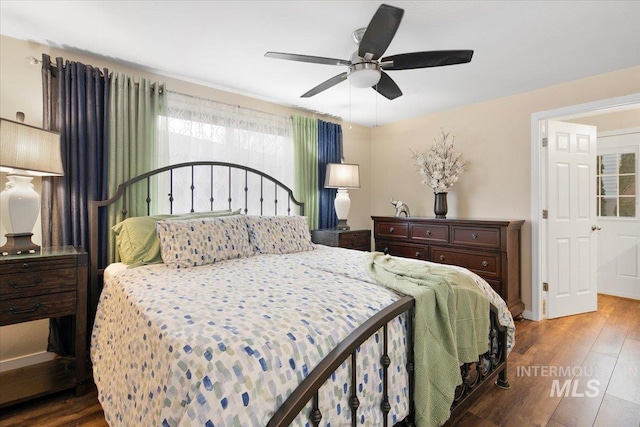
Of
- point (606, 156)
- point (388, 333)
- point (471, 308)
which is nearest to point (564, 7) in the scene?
point (471, 308)

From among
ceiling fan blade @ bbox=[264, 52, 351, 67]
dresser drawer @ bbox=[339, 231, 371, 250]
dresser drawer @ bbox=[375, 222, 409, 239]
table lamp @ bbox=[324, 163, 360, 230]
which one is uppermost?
ceiling fan blade @ bbox=[264, 52, 351, 67]

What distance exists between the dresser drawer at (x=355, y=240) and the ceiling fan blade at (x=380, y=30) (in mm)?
2145

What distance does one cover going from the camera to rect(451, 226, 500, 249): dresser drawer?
3.04 m

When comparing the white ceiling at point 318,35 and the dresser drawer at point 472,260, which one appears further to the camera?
the dresser drawer at point 472,260

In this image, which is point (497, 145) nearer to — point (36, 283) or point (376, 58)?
point (376, 58)

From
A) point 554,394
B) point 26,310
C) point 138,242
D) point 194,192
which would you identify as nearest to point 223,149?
point 194,192

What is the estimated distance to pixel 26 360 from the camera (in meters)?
2.25

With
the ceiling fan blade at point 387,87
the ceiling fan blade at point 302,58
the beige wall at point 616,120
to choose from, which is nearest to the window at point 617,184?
the beige wall at point 616,120

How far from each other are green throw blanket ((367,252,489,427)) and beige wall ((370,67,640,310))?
2.09 m

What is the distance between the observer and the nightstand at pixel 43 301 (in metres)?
1.79

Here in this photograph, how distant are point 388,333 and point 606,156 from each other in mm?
4693

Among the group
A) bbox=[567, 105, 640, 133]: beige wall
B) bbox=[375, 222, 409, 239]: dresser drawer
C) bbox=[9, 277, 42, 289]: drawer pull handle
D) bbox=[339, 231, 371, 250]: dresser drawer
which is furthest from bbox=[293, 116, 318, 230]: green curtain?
bbox=[567, 105, 640, 133]: beige wall

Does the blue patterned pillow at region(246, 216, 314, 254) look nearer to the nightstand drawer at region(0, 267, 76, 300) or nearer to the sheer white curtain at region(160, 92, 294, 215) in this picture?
the sheer white curtain at region(160, 92, 294, 215)

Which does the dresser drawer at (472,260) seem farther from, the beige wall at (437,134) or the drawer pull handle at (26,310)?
the drawer pull handle at (26,310)
